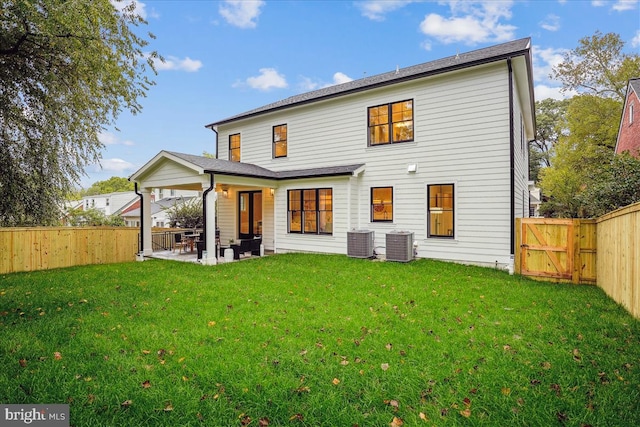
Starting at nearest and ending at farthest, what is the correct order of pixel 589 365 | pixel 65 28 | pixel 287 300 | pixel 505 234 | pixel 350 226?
pixel 589 365
pixel 65 28
pixel 287 300
pixel 505 234
pixel 350 226

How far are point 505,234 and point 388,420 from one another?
312 inches

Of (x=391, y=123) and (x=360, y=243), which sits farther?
(x=391, y=123)

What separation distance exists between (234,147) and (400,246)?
377 inches

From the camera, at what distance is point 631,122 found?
17266 millimetres

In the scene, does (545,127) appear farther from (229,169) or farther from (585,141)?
(229,169)

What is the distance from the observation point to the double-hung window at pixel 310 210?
38.7 ft

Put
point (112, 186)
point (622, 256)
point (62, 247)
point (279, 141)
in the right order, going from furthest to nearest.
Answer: point (112, 186), point (279, 141), point (62, 247), point (622, 256)

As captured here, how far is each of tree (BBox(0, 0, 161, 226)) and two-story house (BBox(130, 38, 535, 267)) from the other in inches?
107

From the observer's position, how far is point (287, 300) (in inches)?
233

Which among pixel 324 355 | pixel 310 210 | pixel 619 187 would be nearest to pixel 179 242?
pixel 310 210

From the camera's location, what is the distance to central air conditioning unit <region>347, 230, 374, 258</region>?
34.3 ft

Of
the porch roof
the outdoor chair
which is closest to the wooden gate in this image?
the porch roof

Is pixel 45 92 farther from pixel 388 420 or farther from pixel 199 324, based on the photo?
pixel 388 420

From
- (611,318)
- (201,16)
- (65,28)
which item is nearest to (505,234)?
(611,318)
